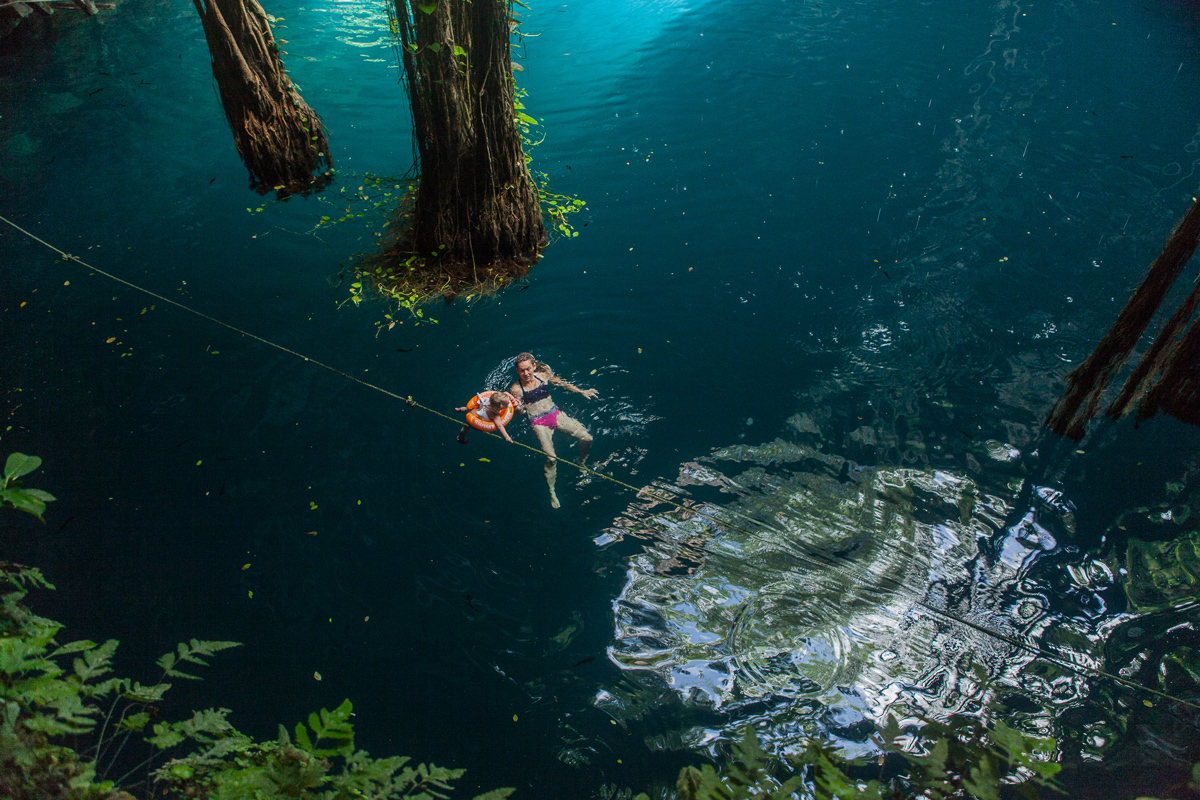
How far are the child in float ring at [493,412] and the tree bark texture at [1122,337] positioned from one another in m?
2.79

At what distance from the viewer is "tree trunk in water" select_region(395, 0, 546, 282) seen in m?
3.89

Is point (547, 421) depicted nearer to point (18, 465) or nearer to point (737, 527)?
point (737, 527)

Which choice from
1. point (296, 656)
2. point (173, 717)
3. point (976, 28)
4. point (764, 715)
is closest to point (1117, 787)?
point (764, 715)

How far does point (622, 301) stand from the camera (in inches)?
167

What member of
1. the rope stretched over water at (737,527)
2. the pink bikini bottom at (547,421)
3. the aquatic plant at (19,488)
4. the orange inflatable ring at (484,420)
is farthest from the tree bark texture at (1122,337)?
the aquatic plant at (19,488)

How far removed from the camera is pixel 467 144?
4180 mm

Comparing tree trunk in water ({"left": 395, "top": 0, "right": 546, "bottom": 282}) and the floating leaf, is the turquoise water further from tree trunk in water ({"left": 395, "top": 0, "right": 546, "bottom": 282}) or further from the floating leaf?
the floating leaf

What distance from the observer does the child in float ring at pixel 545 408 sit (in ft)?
11.2

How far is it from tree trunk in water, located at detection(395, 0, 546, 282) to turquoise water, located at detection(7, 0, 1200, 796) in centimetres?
41

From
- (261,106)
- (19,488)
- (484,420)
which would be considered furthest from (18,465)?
(261,106)

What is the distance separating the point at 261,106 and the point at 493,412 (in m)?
3.35

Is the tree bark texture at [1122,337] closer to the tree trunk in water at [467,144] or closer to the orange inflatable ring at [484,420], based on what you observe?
the orange inflatable ring at [484,420]

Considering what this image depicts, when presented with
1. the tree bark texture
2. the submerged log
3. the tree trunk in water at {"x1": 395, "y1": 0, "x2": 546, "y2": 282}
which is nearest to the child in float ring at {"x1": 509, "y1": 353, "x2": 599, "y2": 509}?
the tree trunk in water at {"x1": 395, "y1": 0, "x2": 546, "y2": 282}

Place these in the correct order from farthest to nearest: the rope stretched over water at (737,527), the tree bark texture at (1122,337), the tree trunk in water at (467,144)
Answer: the tree trunk in water at (467,144) < the tree bark texture at (1122,337) < the rope stretched over water at (737,527)
